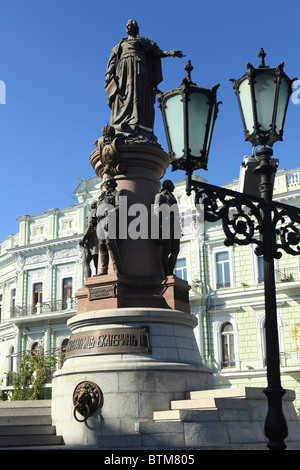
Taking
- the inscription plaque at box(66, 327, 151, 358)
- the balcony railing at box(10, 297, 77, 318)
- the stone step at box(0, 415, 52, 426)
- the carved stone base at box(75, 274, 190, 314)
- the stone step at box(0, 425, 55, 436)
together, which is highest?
the balcony railing at box(10, 297, 77, 318)

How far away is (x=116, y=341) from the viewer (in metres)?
10.1

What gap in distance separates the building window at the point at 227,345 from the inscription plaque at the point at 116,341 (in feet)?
76.7

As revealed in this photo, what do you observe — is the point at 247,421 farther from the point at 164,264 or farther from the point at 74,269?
the point at 74,269

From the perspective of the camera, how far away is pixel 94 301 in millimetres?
10891

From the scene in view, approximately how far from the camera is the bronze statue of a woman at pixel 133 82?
12.4m

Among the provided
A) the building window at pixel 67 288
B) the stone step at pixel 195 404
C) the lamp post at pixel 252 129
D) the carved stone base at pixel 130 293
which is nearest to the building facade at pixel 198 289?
the building window at pixel 67 288

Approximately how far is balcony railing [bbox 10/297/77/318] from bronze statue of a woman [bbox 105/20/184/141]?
25.5 metres

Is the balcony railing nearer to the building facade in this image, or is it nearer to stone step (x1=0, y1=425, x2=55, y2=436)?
the building facade

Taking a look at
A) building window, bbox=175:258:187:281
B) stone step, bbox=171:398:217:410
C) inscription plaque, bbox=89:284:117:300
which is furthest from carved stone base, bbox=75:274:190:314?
building window, bbox=175:258:187:281

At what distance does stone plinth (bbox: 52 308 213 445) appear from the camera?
31.1ft

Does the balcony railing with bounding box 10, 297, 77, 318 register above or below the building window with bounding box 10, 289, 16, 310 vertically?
below

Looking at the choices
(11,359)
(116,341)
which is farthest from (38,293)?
(116,341)

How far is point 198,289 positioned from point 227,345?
3.38 meters

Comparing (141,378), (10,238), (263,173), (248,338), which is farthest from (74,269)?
(263,173)
